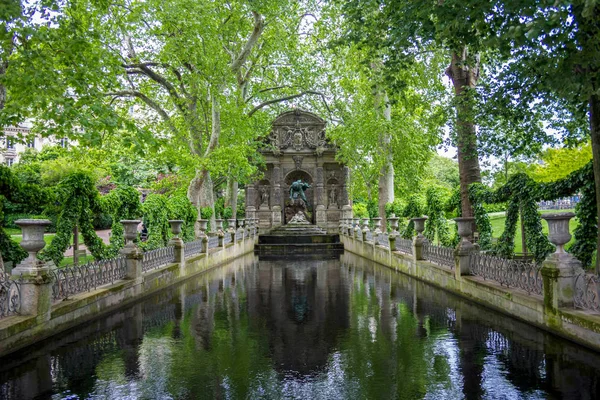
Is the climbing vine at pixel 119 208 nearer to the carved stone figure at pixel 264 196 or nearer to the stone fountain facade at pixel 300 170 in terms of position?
the stone fountain facade at pixel 300 170

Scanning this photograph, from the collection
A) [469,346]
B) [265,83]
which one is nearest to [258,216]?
[265,83]

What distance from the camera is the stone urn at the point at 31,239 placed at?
22.6 ft

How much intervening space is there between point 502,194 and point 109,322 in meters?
9.51

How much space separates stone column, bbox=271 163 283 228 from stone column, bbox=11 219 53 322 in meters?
29.0

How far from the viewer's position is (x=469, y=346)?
21.0 ft

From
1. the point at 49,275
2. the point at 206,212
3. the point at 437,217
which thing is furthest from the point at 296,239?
the point at 49,275

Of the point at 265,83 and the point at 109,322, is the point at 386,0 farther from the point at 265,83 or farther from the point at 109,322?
the point at 265,83

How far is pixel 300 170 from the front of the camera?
38.7 metres

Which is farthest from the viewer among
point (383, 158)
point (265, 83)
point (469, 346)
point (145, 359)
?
point (265, 83)

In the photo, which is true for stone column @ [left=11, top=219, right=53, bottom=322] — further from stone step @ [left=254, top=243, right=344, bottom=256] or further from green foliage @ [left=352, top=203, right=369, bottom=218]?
green foliage @ [left=352, top=203, right=369, bottom=218]

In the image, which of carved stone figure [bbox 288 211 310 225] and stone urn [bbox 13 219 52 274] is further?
carved stone figure [bbox 288 211 310 225]

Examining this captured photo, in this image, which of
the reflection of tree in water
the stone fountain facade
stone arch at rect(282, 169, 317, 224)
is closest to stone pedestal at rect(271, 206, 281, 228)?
the stone fountain facade

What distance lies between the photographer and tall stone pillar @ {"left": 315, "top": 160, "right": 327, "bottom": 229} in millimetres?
36281

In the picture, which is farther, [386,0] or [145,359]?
[386,0]
